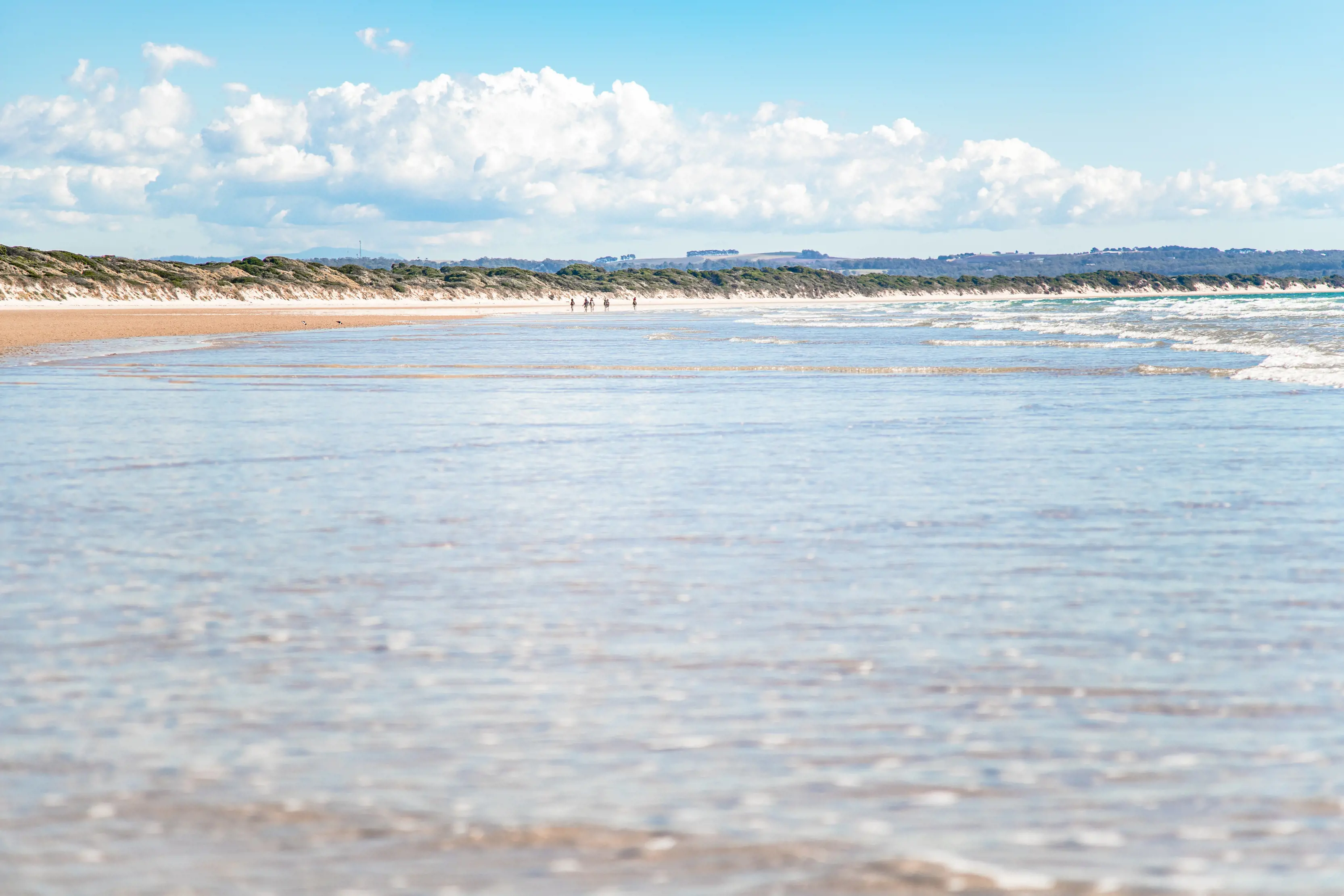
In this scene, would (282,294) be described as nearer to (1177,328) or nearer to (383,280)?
(383,280)

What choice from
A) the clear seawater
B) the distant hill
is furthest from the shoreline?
the clear seawater

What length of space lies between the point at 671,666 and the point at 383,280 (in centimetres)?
11955

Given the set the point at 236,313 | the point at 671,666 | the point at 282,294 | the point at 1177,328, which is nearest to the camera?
the point at 671,666

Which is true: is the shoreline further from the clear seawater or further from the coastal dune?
the clear seawater

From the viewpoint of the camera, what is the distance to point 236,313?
71.1 metres

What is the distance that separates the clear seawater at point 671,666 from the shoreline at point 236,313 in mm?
23240

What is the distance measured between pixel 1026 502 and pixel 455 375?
15540mm

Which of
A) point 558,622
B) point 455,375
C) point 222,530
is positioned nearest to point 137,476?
point 222,530

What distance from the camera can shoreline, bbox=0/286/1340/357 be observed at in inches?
1636

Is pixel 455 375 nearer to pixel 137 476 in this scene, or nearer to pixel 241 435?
pixel 241 435

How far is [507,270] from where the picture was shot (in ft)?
481

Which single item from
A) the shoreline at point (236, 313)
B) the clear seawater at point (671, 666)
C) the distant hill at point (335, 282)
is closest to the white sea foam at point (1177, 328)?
the clear seawater at point (671, 666)

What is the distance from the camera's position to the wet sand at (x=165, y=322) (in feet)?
128

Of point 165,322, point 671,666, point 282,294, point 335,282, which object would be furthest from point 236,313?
point 671,666
